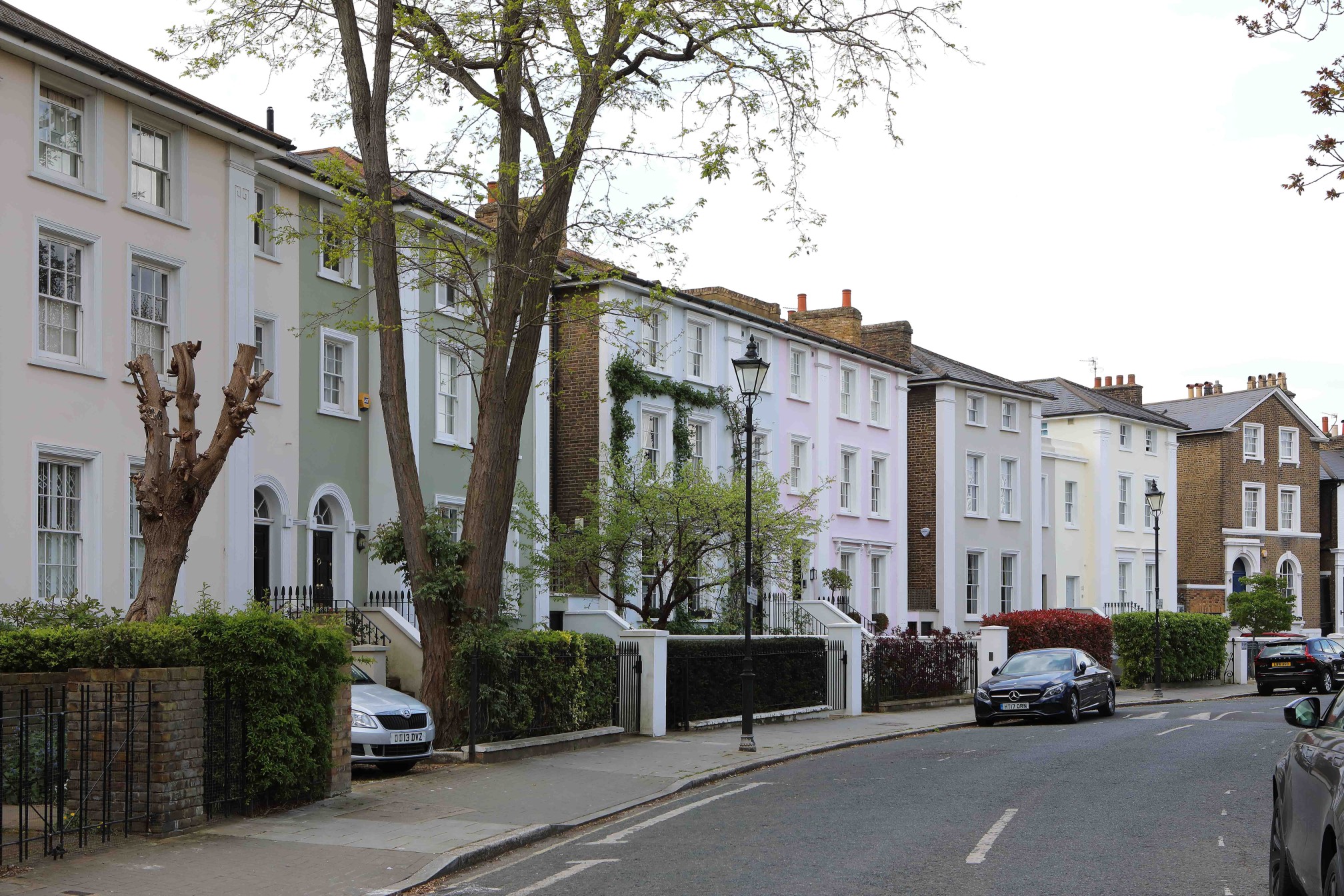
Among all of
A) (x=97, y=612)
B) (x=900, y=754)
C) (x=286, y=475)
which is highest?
(x=286, y=475)

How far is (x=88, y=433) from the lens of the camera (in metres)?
20.6

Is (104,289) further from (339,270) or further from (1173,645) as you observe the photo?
(1173,645)

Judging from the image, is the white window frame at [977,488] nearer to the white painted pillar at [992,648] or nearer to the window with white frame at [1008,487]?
the window with white frame at [1008,487]

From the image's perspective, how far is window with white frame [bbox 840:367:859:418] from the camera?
4091cm

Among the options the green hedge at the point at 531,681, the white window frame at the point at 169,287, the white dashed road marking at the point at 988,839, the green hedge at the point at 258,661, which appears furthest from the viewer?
the white window frame at the point at 169,287

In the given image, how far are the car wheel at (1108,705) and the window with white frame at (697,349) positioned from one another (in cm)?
1287

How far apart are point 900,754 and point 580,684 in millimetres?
4670

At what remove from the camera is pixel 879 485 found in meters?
42.5

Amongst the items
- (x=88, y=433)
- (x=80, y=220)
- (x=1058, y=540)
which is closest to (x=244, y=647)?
(x=88, y=433)

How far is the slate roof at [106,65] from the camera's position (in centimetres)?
1944

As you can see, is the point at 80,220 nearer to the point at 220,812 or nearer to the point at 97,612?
the point at 97,612

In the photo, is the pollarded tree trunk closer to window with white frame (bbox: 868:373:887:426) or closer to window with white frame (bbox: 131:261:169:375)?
window with white frame (bbox: 131:261:169:375)

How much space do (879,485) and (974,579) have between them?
5.70m

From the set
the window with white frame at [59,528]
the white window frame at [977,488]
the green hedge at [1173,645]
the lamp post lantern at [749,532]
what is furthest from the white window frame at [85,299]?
the white window frame at [977,488]
